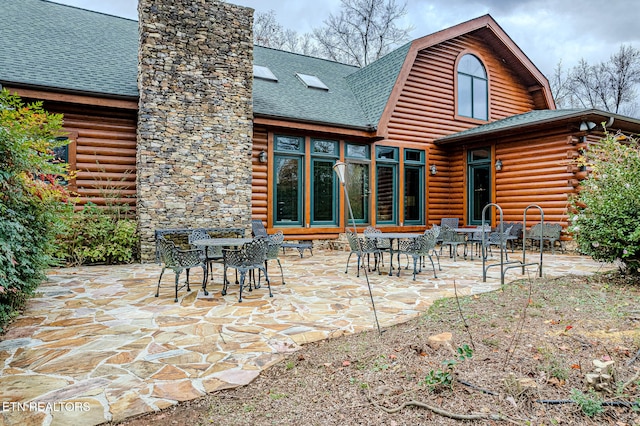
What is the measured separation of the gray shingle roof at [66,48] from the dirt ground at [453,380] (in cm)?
732

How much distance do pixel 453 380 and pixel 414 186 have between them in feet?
31.8

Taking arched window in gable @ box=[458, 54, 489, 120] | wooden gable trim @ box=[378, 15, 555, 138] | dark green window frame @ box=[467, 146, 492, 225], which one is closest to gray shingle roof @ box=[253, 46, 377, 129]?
wooden gable trim @ box=[378, 15, 555, 138]

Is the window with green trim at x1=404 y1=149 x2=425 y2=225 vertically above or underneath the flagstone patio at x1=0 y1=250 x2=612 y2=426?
above

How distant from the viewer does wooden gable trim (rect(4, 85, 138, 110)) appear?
23.1ft

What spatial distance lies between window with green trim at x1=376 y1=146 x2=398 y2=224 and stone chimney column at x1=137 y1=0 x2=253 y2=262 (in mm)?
4059

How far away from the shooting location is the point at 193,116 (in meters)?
8.27

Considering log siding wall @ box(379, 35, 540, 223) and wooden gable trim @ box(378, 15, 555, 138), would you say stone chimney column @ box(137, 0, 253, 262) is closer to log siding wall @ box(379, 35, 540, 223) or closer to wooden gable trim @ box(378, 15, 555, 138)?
wooden gable trim @ box(378, 15, 555, 138)

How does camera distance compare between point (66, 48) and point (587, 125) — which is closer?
point (587, 125)

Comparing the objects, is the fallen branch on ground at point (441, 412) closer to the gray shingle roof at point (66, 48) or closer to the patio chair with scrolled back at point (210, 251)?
the patio chair with scrolled back at point (210, 251)

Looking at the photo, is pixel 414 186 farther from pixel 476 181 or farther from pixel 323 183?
pixel 323 183

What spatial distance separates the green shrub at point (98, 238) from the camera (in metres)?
7.37

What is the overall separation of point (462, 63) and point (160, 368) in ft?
41.6

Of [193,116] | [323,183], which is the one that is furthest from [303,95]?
[193,116]

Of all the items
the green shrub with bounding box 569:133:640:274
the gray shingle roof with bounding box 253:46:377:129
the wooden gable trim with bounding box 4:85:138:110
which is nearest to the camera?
the green shrub with bounding box 569:133:640:274
